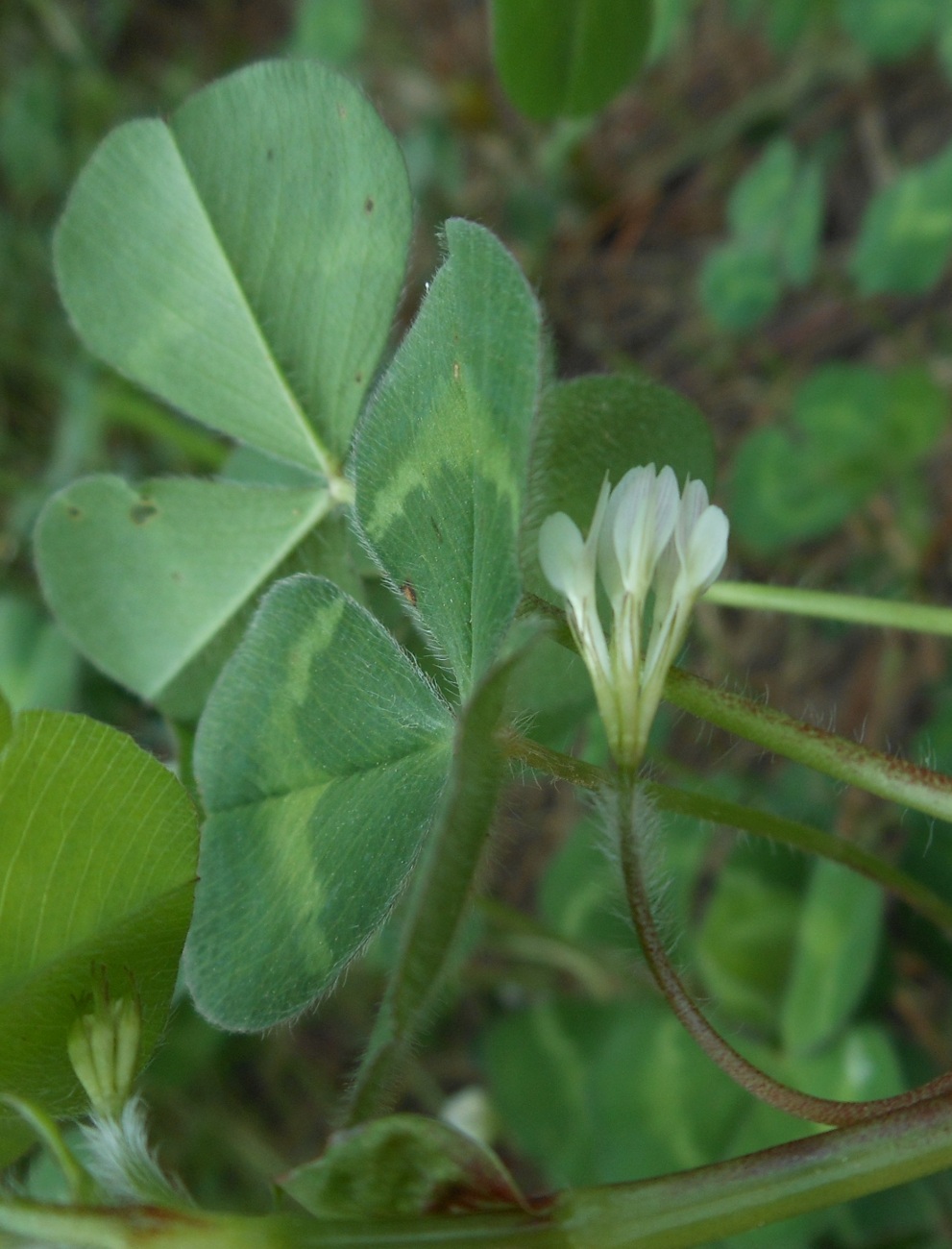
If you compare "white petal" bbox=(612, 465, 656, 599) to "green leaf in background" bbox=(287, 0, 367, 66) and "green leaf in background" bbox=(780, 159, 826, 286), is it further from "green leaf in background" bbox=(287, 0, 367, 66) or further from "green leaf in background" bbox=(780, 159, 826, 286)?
"green leaf in background" bbox=(287, 0, 367, 66)

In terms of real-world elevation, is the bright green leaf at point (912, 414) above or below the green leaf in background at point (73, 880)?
above

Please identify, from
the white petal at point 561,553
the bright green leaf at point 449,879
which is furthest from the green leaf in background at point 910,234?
the bright green leaf at point 449,879

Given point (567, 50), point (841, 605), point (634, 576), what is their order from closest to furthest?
point (634, 576), point (841, 605), point (567, 50)

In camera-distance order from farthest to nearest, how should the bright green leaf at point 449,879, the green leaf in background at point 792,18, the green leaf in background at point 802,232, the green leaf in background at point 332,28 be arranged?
the green leaf in background at point 332,28, the green leaf in background at point 792,18, the green leaf in background at point 802,232, the bright green leaf at point 449,879

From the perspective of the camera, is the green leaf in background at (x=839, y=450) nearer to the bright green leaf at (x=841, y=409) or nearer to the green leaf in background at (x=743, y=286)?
the bright green leaf at (x=841, y=409)

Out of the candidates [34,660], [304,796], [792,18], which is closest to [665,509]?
[304,796]

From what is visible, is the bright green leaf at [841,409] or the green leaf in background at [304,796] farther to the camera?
the bright green leaf at [841,409]

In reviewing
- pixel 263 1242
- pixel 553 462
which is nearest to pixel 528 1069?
pixel 553 462

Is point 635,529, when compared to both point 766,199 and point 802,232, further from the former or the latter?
point 766,199
